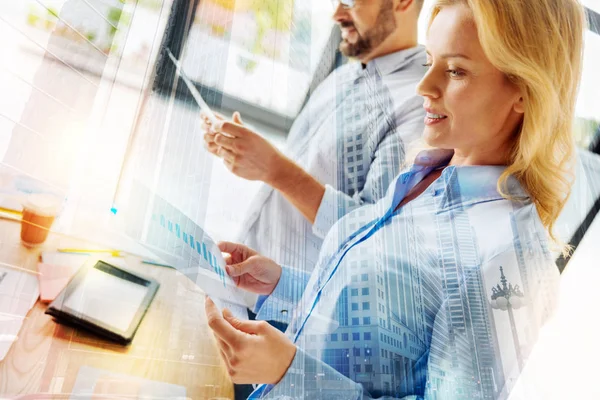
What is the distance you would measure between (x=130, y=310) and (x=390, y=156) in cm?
67

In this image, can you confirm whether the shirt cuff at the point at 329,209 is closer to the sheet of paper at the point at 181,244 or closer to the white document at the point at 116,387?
the sheet of paper at the point at 181,244

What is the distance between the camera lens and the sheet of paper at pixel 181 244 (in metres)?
0.93

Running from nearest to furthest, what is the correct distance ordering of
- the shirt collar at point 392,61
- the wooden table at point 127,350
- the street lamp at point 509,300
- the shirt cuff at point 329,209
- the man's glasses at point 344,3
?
the wooden table at point 127,350, the street lamp at point 509,300, the shirt cuff at point 329,209, the shirt collar at point 392,61, the man's glasses at point 344,3

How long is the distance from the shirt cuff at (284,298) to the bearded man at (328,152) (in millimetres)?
30

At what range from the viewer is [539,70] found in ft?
3.05

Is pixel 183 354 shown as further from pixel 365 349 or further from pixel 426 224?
pixel 426 224

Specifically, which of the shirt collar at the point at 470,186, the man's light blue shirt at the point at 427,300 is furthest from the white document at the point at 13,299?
the shirt collar at the point at 470,186

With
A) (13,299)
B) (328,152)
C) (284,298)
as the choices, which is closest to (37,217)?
(13,299)

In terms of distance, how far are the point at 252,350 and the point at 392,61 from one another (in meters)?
0.81

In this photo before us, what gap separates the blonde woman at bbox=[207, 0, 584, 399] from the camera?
0.86 m

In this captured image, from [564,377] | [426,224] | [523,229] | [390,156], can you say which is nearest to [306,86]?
[390,156]

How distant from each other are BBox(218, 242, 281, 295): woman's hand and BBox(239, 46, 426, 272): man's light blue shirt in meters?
0.02

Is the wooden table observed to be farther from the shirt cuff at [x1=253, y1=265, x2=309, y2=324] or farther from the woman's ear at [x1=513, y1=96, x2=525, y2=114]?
the woman's ear at [x1=513, y1=96, x2=525, y2=114]

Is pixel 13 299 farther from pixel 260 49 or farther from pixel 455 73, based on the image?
pixel 455 73
